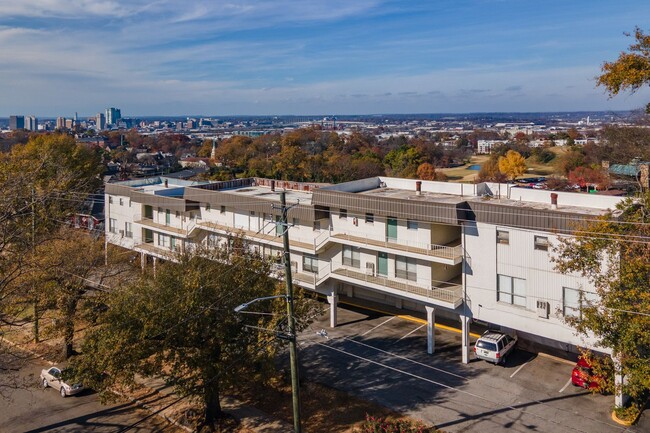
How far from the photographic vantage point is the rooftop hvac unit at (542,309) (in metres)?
22.5

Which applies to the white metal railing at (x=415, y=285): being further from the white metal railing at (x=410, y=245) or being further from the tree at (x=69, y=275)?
the tree at (x=69, y=275)

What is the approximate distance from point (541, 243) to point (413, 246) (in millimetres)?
6787

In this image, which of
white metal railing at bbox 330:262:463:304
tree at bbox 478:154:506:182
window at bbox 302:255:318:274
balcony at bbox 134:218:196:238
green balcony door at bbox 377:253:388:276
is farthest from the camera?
tree at bbox 478:154:506:182

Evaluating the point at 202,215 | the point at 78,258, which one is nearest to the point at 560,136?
the point at 202,215

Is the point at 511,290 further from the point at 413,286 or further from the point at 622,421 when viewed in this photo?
the point at 622,421

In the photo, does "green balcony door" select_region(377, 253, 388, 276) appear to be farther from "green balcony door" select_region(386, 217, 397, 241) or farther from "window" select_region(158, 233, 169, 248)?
"window" select_region(158, 233, 169, 248)

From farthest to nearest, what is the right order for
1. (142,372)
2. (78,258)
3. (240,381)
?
(78,258) < (240,381) < (142,372)

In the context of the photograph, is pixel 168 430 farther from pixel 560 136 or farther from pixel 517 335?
pixel 560 136

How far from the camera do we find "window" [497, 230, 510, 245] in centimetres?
2359

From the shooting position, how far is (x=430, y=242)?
26.7 metres

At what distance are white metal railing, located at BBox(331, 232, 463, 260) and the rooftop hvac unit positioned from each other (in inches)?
170

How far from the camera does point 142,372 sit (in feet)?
61.5

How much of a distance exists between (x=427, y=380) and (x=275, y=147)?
9840 cm

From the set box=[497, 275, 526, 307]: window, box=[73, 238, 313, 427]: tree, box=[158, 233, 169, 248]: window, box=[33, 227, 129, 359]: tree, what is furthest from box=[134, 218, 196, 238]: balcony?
box=[497, 275, 526, 307]: window
